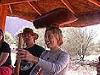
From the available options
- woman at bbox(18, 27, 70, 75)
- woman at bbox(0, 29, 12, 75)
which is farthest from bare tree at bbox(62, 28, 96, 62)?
woman at bbox(18, 27, 70, 75)

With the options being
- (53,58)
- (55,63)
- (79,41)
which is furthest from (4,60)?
(79,41)

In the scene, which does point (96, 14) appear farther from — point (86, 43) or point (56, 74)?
point (86, 43)

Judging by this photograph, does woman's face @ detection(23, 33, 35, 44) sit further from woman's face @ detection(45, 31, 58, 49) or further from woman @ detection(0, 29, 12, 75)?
woman's face @ detection(45, 31, 58, 49)

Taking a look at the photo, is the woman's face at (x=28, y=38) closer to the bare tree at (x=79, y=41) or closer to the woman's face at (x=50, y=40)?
the woman's face at (x=50, y=40)

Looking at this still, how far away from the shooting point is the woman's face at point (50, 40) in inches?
121

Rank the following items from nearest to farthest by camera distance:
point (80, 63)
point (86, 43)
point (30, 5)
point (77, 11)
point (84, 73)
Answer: point (77, 11), point (30, 5), point (80, 63), point (84, 73), point (86, 43)

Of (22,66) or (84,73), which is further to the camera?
(84,73)

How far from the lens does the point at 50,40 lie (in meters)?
3.09

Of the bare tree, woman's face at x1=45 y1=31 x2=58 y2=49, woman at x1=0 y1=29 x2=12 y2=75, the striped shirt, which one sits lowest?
the bare tree

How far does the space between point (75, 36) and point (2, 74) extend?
17.8 metres

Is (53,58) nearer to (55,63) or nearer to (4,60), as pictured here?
(55,63)

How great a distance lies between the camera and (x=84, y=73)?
19.5 metres

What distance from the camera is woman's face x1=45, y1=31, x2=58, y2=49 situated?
10.1ft

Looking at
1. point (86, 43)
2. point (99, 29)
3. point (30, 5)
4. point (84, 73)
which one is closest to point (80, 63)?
point (84, 73)
